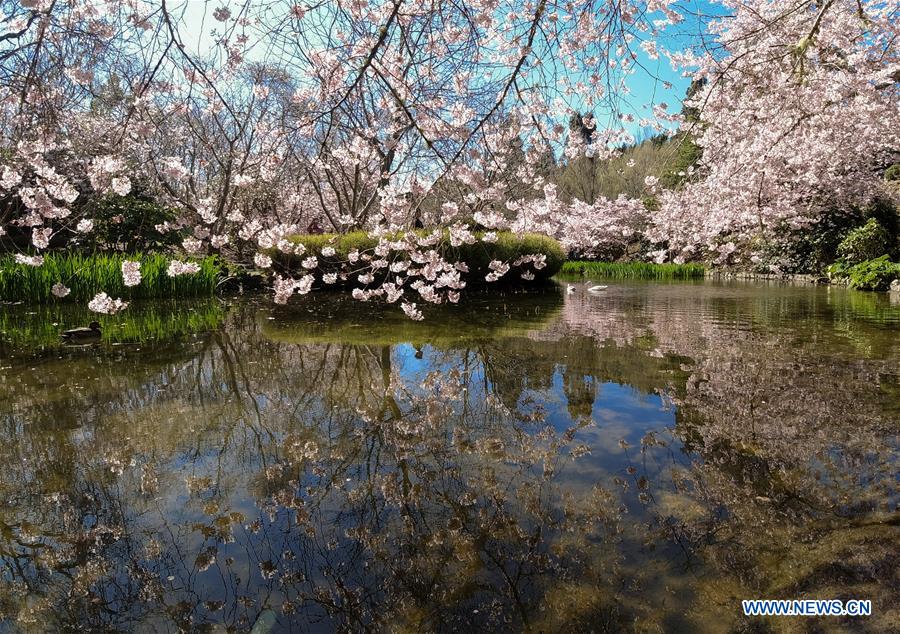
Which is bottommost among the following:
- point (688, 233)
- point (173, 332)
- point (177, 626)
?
point (177, 626)

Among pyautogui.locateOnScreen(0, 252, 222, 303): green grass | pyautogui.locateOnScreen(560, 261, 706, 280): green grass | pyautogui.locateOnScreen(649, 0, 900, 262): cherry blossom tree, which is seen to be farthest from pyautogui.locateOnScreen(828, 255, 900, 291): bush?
pyautogui.locateOnScreen(0, 252, 222, 303): green grass

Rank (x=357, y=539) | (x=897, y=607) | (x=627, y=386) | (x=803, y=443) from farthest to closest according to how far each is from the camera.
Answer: (x=627, y=386) → (x=803, y=443) → (x=357, y=539) → (x=897, y=607)

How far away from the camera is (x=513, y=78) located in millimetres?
3166

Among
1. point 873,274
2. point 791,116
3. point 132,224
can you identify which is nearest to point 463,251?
point 791,116

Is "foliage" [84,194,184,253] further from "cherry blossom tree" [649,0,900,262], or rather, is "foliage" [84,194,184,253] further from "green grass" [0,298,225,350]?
"cherry blossom tree" [649,0,900,262]

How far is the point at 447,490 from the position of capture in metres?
2.13

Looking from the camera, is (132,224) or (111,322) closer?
(111,322)

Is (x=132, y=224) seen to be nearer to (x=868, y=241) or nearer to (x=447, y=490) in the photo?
(x=447, y=490)

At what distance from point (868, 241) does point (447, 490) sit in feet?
47.0

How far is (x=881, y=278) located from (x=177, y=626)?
13191mm

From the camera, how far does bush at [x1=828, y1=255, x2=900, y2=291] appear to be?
10641 millimetres

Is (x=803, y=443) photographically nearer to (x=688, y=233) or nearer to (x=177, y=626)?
(x=177, y=626)

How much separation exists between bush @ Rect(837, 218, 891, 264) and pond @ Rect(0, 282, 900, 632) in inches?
399

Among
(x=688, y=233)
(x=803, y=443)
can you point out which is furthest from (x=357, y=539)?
(x=688, y=233)
